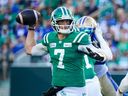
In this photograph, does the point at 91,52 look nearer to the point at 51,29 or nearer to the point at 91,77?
the point at 91,77

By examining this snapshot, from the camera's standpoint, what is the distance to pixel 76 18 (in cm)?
1373

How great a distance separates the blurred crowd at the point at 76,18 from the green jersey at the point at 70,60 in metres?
6.00

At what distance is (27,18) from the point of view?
6.40 metres

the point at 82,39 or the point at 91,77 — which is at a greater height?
the point at 82,39

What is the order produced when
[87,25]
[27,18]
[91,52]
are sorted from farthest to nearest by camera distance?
[87,25] < [27,18] < [91,52]

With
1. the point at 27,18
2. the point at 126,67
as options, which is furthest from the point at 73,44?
the point at 126,67

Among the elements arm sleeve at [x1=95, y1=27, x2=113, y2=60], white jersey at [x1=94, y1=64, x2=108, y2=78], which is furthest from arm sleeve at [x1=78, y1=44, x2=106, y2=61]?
white jersey at [x1=94, y1=64, x2=108, y2=78]

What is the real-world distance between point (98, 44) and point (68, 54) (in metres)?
0.93

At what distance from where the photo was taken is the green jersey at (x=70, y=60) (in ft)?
19.9

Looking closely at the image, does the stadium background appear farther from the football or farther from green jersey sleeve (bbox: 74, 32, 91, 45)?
green jersey sleeve (bbox: 74, 32, 91, 45)

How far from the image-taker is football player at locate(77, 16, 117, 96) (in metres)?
6.64

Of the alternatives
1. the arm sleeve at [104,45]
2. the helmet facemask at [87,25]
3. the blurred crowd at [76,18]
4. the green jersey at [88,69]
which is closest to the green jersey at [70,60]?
the arm sleeve at [104,45]

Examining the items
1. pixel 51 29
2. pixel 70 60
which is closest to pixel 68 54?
pixel 70 60

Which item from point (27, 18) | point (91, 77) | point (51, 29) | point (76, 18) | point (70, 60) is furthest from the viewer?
point (76, 18)
